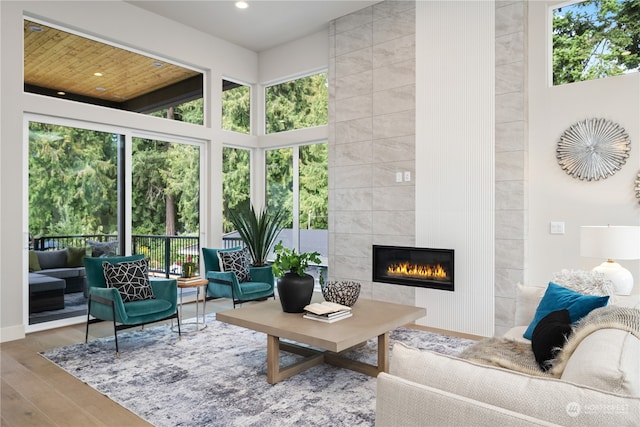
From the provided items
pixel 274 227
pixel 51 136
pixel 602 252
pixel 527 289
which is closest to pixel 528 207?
pixel 602 252

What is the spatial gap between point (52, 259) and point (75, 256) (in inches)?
8.9

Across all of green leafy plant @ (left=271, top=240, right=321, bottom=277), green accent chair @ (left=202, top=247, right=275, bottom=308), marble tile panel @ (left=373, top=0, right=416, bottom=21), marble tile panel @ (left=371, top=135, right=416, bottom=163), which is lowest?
green accent chair @ (left=202, top=247, right=275, bottom=308)

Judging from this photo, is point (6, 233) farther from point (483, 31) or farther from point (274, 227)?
point (483, 31)

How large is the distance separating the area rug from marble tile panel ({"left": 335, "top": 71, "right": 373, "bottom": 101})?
3025 mm

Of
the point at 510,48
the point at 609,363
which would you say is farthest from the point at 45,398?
the point at 510,48

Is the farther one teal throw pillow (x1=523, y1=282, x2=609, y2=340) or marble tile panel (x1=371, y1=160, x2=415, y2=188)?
marble tile panel (x1=371, y1=160, x2=415, y2=188)

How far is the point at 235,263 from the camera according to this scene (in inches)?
205

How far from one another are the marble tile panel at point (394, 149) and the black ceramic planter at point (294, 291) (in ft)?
7.37

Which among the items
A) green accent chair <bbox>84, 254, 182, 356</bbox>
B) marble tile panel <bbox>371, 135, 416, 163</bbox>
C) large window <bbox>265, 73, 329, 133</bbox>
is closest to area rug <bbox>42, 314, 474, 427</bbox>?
green accent chair <bbox>84, 254, 182, 356</bbox>

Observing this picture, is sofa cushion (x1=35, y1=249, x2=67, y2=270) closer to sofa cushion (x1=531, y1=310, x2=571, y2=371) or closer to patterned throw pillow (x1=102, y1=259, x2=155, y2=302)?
patterned throw pillow (x1=102, y1=259, x2=155, y2=302)

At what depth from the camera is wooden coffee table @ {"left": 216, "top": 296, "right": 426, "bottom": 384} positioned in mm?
2822

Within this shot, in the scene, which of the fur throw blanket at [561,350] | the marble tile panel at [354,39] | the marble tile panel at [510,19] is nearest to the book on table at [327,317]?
the fur throw blanket at [561,350]

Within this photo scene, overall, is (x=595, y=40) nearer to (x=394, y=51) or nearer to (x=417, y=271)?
(x=394, y=51)

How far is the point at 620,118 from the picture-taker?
3.74 metres
